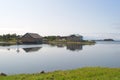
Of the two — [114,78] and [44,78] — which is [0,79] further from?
[114,78]

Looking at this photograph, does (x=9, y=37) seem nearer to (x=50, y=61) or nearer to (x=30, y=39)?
(x=30, y=39)

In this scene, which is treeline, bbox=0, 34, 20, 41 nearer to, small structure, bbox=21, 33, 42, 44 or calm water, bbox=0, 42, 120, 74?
small structure, bbox=21, 33, 42, 44

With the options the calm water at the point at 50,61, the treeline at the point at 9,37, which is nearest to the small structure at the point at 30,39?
→ the treeline at the point at 9,37

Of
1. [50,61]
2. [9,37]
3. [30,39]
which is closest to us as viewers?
[50,61]

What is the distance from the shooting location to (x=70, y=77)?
1728cm

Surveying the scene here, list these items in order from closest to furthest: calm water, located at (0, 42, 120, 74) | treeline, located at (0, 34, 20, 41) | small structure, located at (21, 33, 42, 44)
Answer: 1. calm water, located at (0, 42, 120, 74)
2. small structure, located at (21, 33, 42, 44)
3. treeline, located at (0, 34, 20, 41)

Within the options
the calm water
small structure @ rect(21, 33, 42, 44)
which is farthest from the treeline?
the calm water

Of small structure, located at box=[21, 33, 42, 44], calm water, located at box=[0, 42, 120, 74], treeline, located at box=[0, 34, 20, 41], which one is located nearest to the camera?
calm water, located at box=[0, 42, 120, 74]

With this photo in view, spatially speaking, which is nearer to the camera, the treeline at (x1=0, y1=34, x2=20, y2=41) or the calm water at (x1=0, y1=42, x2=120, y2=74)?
the calm water at (x1=0, y1=42, x2=120, y2=74)

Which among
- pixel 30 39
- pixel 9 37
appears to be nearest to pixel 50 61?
pixel 30 39

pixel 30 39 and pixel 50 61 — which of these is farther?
pixel 30 39

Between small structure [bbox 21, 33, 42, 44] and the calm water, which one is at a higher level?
small structure [bbox 21, 33, 42, 44]

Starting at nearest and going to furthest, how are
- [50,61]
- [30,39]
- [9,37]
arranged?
[50,61], [30,39], [9,37]

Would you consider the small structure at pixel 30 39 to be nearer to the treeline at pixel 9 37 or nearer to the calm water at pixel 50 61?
the treeline at pixel 9 37
